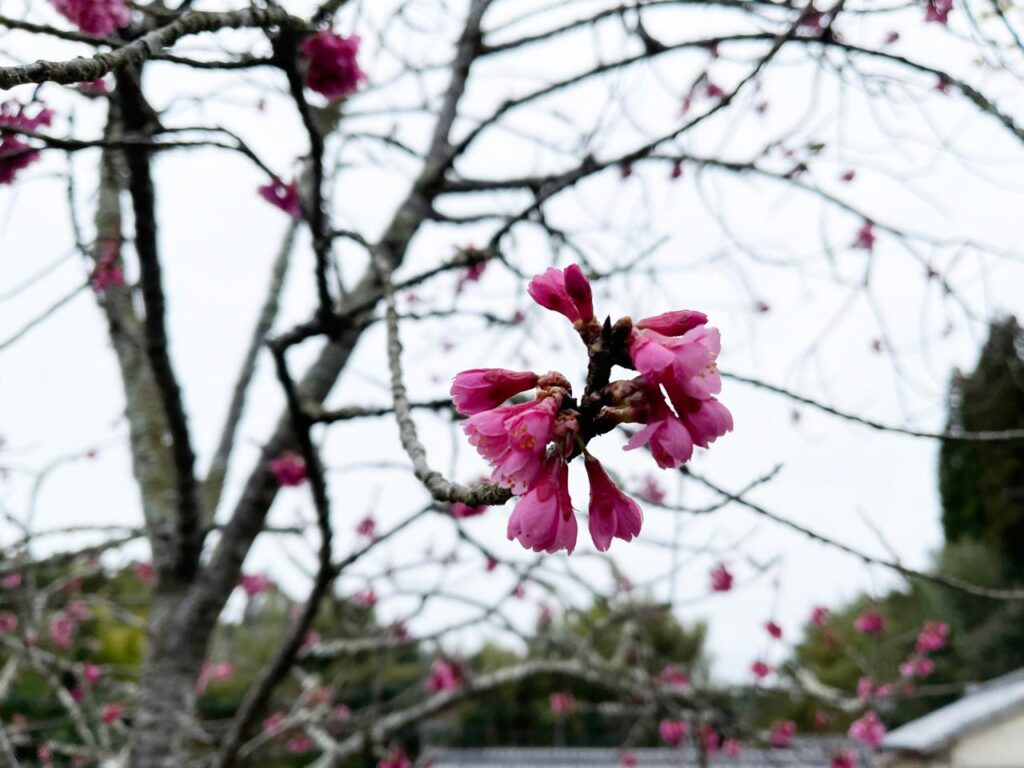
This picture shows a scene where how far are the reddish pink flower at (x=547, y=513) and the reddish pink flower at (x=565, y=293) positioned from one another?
0.17m

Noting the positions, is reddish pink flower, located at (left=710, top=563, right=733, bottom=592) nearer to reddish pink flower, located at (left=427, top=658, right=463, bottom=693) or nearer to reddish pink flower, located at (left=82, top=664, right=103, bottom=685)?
reddish pink flower, located at (left=427, top=658, right=463, bottom=693)

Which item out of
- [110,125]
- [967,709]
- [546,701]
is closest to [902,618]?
[546,701]

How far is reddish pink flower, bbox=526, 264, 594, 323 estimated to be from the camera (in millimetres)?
761

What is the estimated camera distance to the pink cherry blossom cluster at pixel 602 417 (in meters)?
0.65

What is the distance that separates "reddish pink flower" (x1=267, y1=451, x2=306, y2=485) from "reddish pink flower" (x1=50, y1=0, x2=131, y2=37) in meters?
1.35

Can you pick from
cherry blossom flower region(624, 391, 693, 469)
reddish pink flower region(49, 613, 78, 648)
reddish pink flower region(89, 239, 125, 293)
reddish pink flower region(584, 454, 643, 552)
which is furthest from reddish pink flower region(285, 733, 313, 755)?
cherry blossom flower region(624, 391, 693, 469)

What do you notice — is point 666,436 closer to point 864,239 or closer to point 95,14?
point 95,14

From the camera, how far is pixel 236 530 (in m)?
2.51

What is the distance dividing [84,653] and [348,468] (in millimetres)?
10031

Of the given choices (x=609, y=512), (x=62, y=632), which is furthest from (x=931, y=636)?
(x=62, y=632)

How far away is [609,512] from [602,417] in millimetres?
157

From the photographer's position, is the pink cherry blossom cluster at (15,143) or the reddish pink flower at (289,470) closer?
the pink cherry blossom cluster at (15,143)

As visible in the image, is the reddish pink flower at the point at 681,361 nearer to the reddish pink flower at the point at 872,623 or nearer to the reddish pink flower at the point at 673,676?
the reddish pink flower at the point at 673,676

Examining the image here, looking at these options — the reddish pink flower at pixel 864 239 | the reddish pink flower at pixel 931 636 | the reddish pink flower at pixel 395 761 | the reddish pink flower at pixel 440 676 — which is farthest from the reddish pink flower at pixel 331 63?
the reddish pink flower at pixel 931 636
